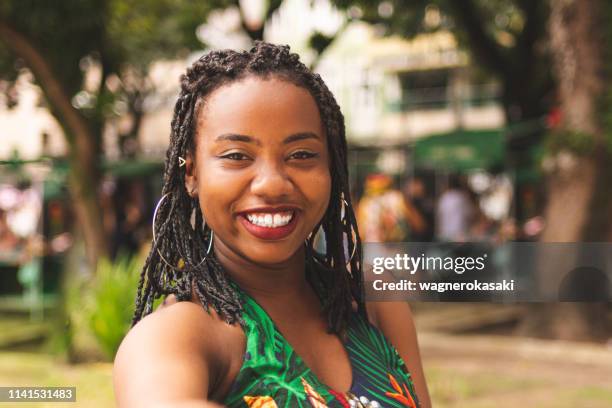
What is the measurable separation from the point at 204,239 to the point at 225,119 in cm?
27

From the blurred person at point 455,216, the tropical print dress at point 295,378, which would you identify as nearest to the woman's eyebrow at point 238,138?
the tropical print dress at point 295,378

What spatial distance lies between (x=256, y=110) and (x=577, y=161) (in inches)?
279

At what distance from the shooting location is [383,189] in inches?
397

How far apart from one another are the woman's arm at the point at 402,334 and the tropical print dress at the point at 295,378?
3.8 inches

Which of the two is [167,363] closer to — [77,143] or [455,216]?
[77,143]

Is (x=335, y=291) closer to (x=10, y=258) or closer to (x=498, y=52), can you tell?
(x=10, y=258)

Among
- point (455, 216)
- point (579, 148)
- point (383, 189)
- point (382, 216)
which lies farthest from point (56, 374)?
point (455, 216)

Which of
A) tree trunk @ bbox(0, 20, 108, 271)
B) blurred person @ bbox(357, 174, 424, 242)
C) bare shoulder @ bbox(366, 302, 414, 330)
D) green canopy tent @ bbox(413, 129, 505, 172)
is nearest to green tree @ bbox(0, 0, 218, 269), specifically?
tree trunk @ bbox(0, 20, 108, 271)

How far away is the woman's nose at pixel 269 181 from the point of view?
1476mm

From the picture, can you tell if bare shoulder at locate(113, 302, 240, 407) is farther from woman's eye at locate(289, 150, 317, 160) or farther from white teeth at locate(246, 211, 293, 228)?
woman's eye at locate(289, 150, 317, 160)

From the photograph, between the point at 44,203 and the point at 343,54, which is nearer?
the point at 44,203

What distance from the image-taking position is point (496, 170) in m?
16.1

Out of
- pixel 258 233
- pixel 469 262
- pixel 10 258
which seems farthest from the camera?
pixel 10 258

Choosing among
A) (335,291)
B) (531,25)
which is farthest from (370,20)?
(335,291)
